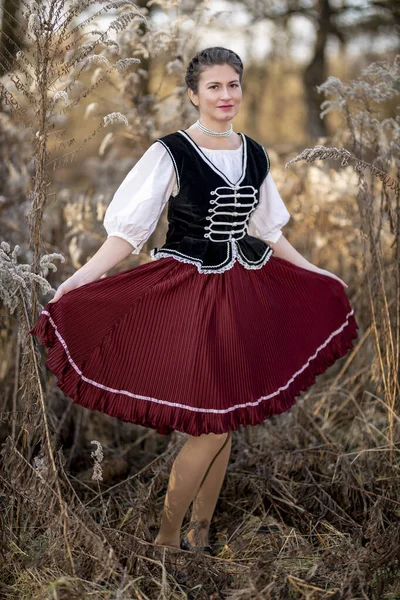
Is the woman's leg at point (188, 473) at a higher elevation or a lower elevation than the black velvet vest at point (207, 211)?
lower

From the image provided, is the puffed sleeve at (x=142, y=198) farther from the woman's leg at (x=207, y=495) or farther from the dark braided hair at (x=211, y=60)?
the woman's leg at (x=207, y=495)

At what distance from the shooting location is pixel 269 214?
95.7 inches

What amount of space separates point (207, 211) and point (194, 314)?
355 millimetres

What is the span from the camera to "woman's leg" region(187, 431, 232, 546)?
2275 mm

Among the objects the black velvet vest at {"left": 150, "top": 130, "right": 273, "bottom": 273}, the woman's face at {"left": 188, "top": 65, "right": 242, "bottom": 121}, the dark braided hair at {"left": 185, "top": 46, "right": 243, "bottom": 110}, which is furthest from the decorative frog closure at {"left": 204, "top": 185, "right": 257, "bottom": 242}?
the dark braided hair at {"left": 185, "top": 46, "right": 243, "bottom": 110}

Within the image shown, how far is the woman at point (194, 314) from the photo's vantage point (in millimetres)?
1999

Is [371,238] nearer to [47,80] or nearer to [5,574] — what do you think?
[47,80]

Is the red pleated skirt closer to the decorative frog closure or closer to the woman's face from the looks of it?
the decorative frog closure

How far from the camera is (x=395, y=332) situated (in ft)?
9.26

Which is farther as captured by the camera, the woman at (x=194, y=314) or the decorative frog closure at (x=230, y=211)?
the decorative frog closure at (x=230, y=211)

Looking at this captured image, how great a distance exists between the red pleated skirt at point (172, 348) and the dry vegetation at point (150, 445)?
0.17 m

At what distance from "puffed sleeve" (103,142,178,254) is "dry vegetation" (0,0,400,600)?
18 cm

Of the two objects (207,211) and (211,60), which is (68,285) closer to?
(207,211)

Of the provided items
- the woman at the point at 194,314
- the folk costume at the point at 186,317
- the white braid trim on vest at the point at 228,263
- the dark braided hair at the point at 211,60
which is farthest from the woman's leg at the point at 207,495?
the dark braided hair at the point at 211,60
